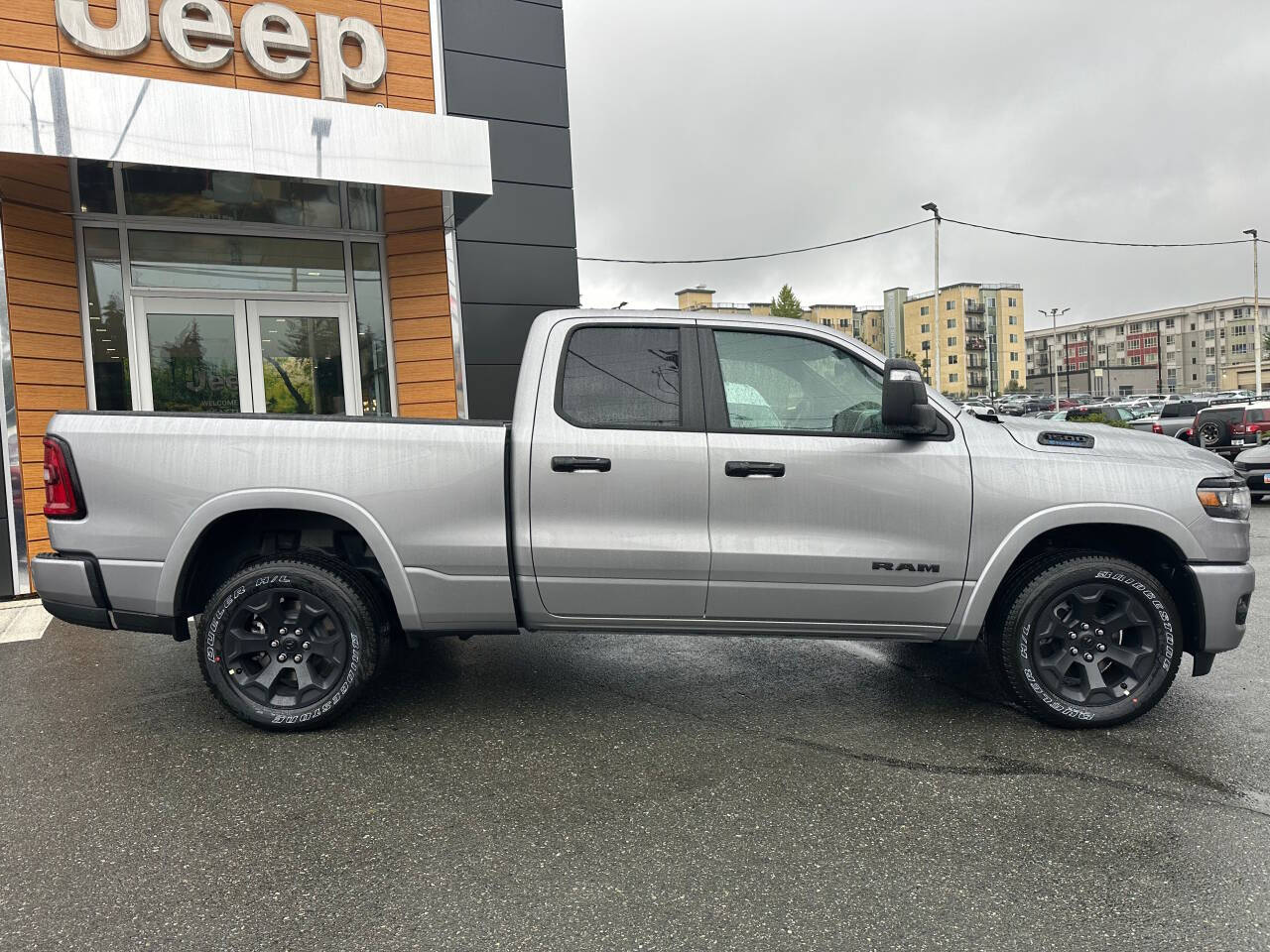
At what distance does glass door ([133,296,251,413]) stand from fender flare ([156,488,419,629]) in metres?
5.76

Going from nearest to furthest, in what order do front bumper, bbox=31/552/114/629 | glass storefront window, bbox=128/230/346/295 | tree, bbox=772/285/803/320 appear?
front bumper, bbox=31/552/114/629
glass storefront window, bbox=128/230/346/295
tree, bbox=772/285/803/320

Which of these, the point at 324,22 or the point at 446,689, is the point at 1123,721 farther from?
the point at 324,22

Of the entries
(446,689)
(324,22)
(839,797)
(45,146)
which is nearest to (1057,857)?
(839,797)

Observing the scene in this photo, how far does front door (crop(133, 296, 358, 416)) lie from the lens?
29.9 feet

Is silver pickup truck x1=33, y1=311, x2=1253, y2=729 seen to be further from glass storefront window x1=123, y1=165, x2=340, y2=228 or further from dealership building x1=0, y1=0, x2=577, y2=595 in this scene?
glass storefront window x1=123, y1=165, x2=340, y2=228

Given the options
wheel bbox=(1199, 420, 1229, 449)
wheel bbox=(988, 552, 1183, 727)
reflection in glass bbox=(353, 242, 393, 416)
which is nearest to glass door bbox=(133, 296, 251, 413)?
Result: reflection in glass bbox=(353, 242, 393, 416)

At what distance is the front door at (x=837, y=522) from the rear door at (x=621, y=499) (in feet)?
0.39

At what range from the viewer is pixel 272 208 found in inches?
359

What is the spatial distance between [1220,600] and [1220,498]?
0.45m

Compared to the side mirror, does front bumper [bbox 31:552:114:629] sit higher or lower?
lower

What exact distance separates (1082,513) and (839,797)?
1.69 meters

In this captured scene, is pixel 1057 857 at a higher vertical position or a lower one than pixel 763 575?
lower

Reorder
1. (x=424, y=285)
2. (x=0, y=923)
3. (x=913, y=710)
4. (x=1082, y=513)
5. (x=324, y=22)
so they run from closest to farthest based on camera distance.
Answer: (x=0, y=923)
(x=1082, y=513)
(x=913, y=710)
(x=324, y=22)
(x=424, y=285)

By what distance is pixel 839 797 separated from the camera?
333 cm
